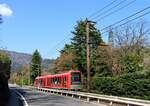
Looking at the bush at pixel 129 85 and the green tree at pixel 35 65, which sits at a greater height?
the green tree at pixel 35 65

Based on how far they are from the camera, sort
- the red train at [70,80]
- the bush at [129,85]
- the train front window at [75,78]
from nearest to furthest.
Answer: the bush at [129,85] < the red train at [70,80] < the train front window at [75,78]

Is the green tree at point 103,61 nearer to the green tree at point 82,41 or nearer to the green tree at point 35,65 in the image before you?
the green tree at point 82,41

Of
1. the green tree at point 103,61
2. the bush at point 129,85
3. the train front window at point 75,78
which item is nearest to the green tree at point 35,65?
the green tree at point 103,61

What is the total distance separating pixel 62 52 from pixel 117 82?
2698 inches

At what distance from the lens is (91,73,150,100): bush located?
38.8 metres

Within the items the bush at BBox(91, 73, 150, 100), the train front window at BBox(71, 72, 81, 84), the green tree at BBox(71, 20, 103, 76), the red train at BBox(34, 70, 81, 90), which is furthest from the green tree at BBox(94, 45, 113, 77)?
the bush at BBox(91, 73, 150, 100)

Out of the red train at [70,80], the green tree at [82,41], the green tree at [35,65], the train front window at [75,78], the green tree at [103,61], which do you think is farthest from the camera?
the green tree at [35,65]

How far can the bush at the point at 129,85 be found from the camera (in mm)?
38816

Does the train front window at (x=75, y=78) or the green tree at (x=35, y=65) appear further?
the green tree at (x=35, y=65)

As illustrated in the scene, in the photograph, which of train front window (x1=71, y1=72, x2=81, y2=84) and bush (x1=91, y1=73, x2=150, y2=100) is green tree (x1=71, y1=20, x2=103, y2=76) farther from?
bush (x1=91, y1=73, x2=150, y2=100)

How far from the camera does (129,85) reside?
42438mm

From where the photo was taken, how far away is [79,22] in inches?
3880

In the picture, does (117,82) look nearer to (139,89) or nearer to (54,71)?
(139,89)

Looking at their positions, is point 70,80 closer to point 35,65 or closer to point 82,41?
point 82,41
